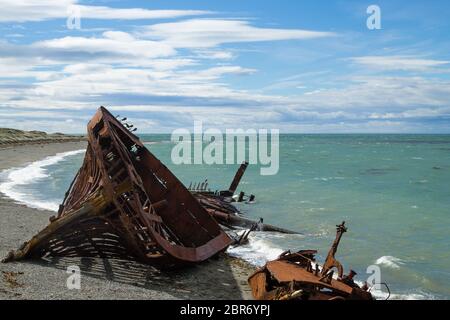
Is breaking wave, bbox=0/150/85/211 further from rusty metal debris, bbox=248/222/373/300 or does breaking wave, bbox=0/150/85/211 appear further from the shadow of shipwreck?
rusty metal debris, bbox=248/222/373/300

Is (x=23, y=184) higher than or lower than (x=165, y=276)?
higher

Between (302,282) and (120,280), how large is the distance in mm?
4375

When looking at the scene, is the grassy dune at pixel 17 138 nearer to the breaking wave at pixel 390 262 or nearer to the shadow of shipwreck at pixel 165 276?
the shadow of shipwreck at pixel 165 276

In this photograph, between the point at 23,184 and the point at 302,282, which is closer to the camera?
the point at 302,282

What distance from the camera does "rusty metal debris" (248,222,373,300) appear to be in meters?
9.04

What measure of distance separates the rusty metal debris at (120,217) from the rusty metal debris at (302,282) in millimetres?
2294

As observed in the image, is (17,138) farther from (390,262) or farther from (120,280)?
(390,262)

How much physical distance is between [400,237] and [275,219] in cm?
560

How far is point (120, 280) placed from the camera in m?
11.0

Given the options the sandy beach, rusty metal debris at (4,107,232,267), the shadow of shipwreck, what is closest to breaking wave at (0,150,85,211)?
the sandy beach

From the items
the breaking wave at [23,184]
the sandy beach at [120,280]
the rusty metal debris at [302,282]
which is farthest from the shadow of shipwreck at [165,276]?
the breaking wave at [23,184]

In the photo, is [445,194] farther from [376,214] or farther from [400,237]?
[400,237]

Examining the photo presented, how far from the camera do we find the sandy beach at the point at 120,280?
9664 millimetres

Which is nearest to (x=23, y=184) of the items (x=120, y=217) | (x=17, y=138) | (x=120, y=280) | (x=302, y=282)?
(x=120, y=280)
